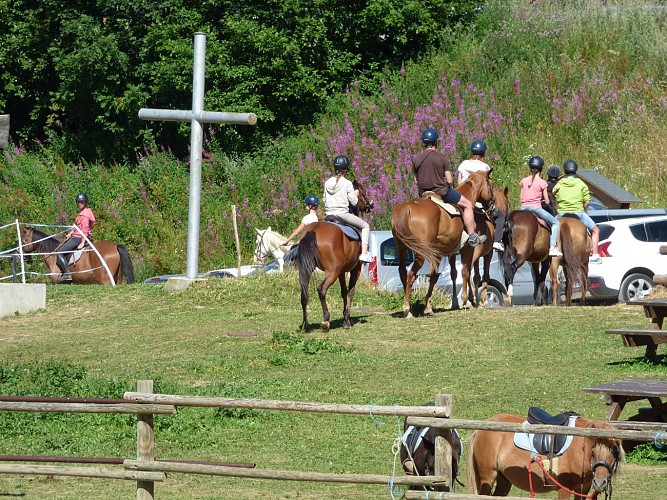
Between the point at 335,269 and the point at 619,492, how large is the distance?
866 centimetres

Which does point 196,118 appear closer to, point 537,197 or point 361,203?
point 361,203

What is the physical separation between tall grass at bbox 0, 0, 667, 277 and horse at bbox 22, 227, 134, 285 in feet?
22.5

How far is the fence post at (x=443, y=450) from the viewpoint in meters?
8.49

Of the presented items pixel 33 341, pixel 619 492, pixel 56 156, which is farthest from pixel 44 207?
pixel 619 492

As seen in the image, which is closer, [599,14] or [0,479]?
[0,479]

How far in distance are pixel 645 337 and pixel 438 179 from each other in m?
5.35

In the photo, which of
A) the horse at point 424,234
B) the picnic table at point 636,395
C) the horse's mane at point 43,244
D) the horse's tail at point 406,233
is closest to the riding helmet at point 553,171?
the horse at point 424,234

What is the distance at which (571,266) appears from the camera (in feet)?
71.8

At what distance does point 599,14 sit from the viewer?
129 feet

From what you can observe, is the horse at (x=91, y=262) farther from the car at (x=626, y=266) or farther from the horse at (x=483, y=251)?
the car at (x=626, y=266)

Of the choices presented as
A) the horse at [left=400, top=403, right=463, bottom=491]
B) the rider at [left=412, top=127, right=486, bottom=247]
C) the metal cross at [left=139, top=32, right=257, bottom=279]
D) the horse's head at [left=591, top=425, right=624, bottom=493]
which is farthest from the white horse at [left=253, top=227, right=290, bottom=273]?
the horse's head at [left=591, top=425, right=624, bottom=493]

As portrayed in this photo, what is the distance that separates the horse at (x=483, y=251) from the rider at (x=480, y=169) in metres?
0.16

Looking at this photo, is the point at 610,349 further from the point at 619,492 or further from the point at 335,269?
the point at 619,492

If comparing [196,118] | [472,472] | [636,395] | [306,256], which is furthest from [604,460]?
[196,118]
